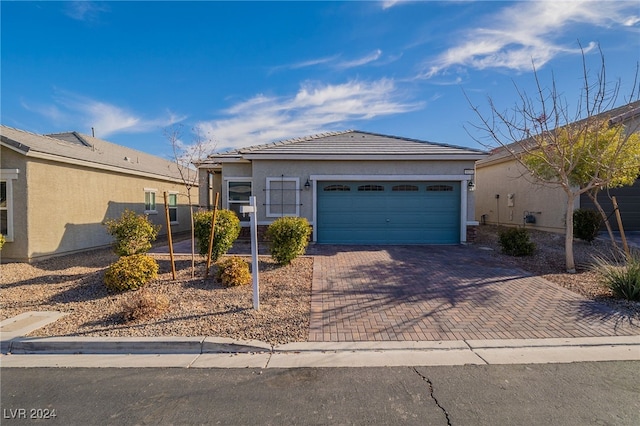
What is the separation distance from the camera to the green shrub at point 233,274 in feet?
21.3

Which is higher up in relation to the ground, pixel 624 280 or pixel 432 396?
pixel 624 280

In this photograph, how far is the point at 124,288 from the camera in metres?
6.20

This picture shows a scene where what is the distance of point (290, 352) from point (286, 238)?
13.1 ft

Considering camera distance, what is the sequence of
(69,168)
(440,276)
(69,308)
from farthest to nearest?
(69,168) < (440,276) < (69,308)

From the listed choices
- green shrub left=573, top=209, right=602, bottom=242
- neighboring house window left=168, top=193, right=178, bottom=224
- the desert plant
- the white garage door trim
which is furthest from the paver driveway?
neighboring house window left=168, top=193, right=178, bottom=224

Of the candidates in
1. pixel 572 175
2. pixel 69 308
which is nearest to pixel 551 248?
pixel 572 175

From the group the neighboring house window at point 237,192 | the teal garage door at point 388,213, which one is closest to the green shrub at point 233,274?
the teal garage door at point 388,213

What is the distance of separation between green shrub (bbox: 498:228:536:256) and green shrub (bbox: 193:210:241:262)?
830 centimetres

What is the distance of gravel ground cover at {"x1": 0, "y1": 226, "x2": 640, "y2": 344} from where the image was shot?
4.62 metres

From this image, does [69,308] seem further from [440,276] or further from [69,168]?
[440,276]

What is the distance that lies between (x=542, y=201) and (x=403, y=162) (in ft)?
23.5

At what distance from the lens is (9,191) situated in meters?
9.02

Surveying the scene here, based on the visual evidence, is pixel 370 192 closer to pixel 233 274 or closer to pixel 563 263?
pixel 563 263

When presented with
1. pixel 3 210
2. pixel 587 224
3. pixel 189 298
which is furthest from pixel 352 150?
pixel 3 210
